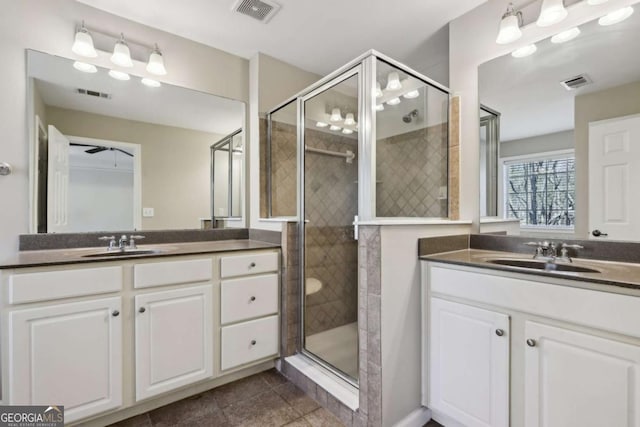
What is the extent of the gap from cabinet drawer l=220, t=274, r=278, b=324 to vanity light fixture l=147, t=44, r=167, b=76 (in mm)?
1529

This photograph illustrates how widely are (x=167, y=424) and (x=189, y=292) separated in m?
0.66

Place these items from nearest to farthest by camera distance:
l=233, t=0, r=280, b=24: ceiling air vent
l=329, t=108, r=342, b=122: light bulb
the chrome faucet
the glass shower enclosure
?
the chrome faucet
the glass shower enclosure
l=233, t=0, r=280, b=24: ceiling air vent
l=329, t=108, r=342, b=122: light bulb

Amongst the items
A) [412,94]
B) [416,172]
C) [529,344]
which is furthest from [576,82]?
[529,344]

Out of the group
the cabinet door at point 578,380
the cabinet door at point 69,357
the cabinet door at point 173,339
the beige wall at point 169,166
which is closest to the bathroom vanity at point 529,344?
the cabinet door at point 578,380

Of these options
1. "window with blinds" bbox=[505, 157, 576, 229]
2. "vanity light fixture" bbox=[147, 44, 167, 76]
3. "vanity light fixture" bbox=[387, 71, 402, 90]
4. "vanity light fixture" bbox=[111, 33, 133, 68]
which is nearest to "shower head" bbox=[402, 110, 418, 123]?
"vanity light fixture" bbox=[387, 71, 402, 90]

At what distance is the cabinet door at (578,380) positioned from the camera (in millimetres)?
948

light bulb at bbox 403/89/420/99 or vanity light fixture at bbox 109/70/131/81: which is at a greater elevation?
vanity light fixture at bbox 109/70/131/81

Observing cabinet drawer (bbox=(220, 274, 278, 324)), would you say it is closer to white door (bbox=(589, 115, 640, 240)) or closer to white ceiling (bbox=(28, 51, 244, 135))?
white ceiling (bbox=(28, 51, 244, 135))

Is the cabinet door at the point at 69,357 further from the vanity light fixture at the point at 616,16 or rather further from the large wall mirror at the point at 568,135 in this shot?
the vanity light fixture at the point at 616,16

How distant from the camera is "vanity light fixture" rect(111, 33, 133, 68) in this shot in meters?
1.88

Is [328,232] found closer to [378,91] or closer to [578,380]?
[378,91]

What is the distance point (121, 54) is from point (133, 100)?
28 centimetres

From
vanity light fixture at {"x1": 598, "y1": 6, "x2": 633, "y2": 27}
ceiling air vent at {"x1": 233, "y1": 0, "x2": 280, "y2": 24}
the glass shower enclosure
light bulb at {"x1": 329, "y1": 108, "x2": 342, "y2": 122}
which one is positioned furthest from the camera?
light bulb at {"x1": 329, "y1": 108, "x2": 342, "y2": 122}

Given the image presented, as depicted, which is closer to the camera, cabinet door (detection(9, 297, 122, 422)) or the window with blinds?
cabinet door (detection(9, 297, 122, 422))
